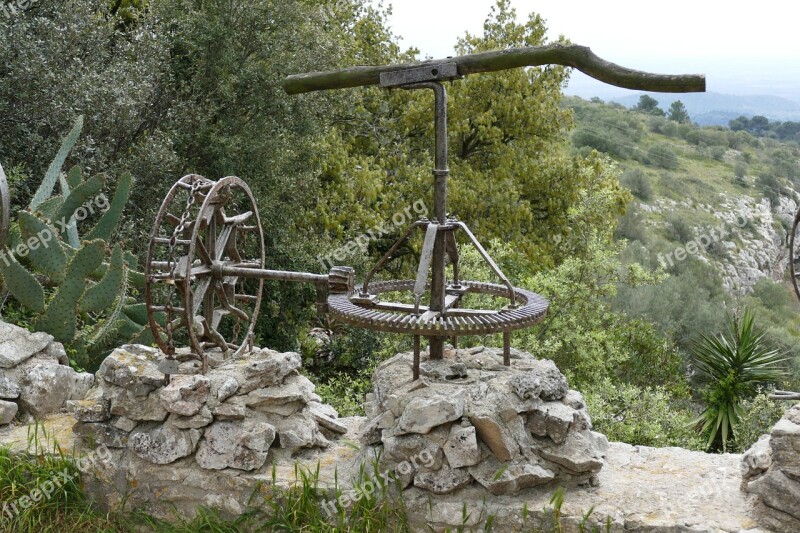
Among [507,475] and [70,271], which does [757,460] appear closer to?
[507,475]

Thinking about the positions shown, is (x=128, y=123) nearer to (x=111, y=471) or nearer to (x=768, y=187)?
(x=111, y=471)

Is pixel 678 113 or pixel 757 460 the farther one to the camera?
pixel 678 113

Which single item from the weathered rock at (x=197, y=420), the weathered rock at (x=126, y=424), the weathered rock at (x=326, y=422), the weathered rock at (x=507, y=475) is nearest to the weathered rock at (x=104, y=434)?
the weathered rock at (x=126, y=424)

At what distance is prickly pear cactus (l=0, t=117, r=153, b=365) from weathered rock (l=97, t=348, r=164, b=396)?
3.90 ft

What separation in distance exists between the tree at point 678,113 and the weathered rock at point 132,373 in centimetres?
3301

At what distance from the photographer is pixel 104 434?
4715 millimetres

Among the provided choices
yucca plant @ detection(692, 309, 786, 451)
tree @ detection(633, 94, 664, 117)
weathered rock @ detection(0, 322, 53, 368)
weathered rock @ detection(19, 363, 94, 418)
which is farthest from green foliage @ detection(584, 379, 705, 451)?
tree @ detection(633, 94, 664, 117)

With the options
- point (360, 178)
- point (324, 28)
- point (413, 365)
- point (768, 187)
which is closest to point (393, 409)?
point (413, 365)

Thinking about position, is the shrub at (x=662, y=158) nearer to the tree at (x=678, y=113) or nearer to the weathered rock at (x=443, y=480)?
the tree at (x=678, y=113)

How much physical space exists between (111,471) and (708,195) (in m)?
23.1

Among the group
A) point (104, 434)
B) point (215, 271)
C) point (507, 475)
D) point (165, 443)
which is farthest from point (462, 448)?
point (104, 434)

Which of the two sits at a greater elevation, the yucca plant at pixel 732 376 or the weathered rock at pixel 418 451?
the weathered rock at pixel 418 451

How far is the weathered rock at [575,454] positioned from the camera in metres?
4.16

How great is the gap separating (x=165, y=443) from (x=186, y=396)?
12.0 inches
